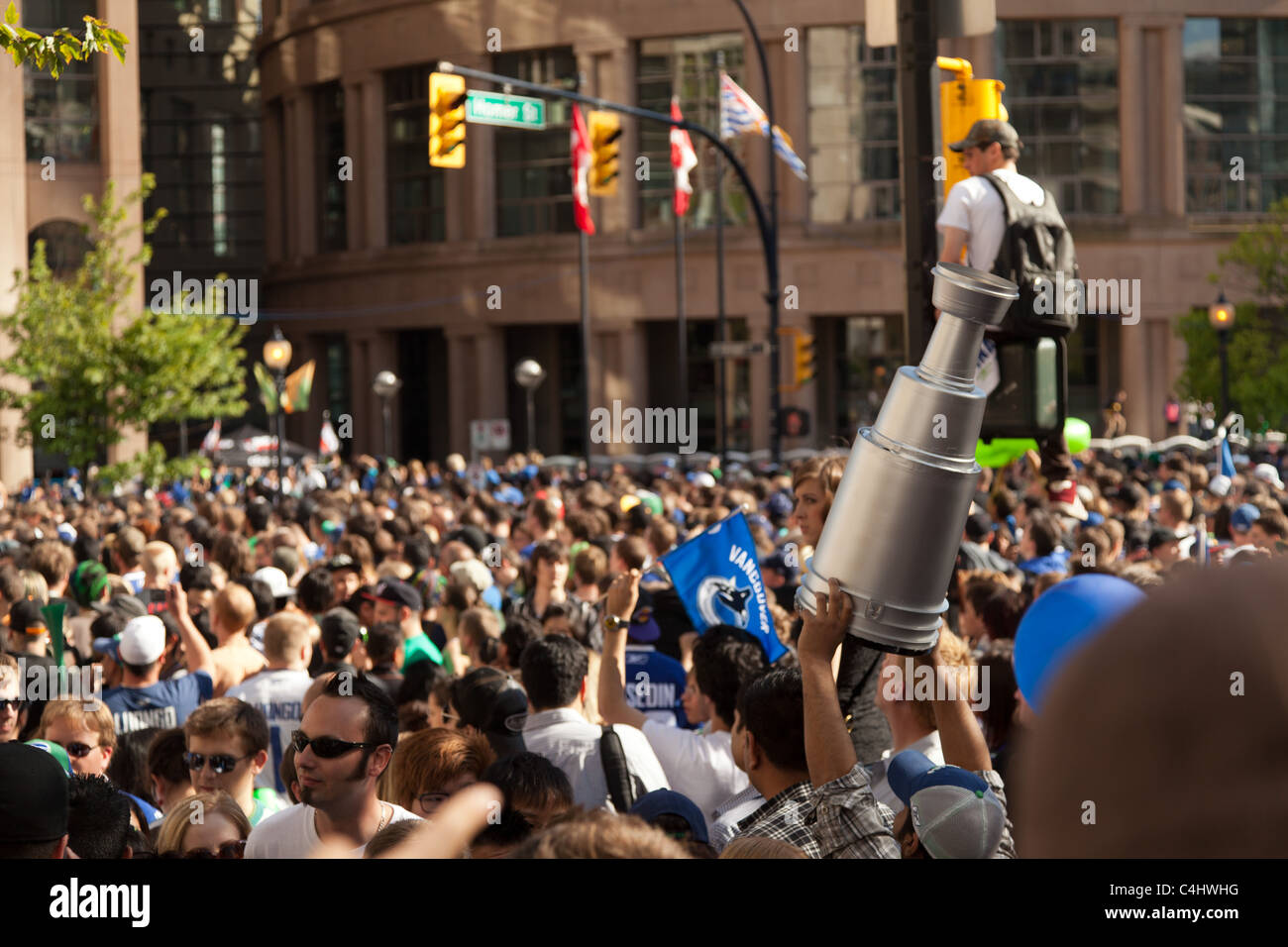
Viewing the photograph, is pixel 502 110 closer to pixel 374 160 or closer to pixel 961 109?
pixel 961 109

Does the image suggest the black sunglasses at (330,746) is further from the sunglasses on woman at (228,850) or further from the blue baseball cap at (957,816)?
the blue baseball cap at (957,816)

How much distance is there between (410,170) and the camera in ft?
210

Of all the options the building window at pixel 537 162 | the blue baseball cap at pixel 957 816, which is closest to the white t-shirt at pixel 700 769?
the blue baseball cap at pixel 957 816

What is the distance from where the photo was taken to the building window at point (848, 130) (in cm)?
5522

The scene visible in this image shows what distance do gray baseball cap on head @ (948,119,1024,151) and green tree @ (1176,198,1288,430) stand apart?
39.1m

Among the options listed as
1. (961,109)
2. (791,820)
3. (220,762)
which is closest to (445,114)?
(961,109)

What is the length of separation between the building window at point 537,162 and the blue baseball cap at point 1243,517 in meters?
47.6

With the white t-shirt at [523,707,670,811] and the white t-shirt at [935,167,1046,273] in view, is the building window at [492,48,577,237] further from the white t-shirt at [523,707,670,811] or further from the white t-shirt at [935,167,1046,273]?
the white t-shirt at [935,167,1046,273]

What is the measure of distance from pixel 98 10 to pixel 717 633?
43923mm

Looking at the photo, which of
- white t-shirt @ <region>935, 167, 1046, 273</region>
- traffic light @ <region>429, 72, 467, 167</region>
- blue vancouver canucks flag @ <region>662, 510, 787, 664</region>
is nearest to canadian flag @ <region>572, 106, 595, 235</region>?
traffic light @ <region>429, 72, 467, 167</region>

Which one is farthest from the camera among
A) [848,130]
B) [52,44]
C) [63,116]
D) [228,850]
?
[848,130]

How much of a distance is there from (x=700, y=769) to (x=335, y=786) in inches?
71.1

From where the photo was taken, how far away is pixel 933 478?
295cm
